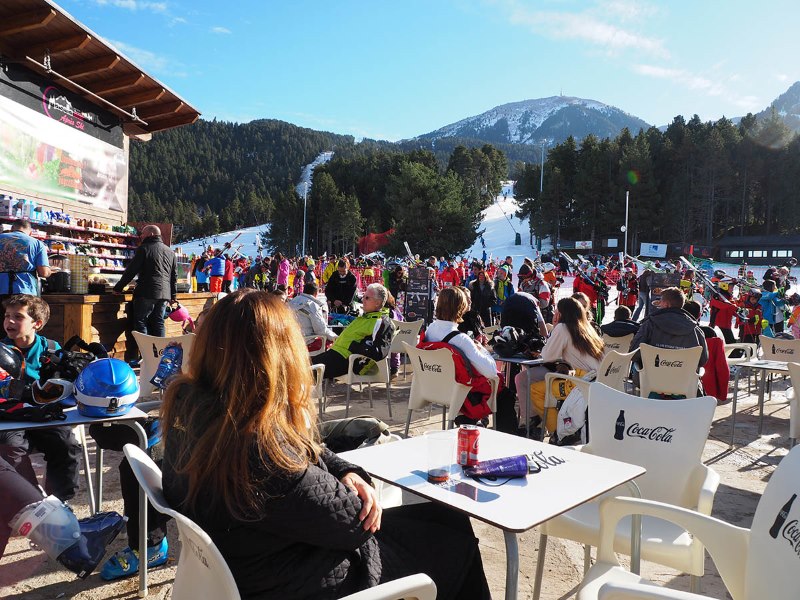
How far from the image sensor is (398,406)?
572 centimetres

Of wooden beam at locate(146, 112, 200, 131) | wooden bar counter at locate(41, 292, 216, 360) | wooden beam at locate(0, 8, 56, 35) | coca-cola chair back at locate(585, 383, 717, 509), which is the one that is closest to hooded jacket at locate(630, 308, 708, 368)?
coca-cola chair back at locate(585, 383, 717, 509)

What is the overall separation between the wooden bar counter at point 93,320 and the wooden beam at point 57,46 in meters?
3.45

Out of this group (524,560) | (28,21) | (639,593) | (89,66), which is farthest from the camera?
(89,66)

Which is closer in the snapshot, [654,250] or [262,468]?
[262,468]

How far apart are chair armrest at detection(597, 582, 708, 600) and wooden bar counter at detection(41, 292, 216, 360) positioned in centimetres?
537

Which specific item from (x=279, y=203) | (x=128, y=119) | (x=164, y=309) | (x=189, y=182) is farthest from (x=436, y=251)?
(x=189, y=182)

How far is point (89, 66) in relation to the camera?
7785 mm

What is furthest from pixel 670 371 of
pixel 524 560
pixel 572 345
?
pixel 524 560

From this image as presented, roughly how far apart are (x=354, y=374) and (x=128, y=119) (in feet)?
24.2

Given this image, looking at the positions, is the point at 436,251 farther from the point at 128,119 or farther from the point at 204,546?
the point at 204,546

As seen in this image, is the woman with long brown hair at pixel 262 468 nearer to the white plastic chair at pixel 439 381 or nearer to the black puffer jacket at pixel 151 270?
the white plastic chair at pixel 439 381

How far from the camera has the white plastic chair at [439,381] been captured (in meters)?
3.95

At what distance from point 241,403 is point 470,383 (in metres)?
2.80

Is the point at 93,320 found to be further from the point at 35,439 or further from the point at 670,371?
the point at 670,371
